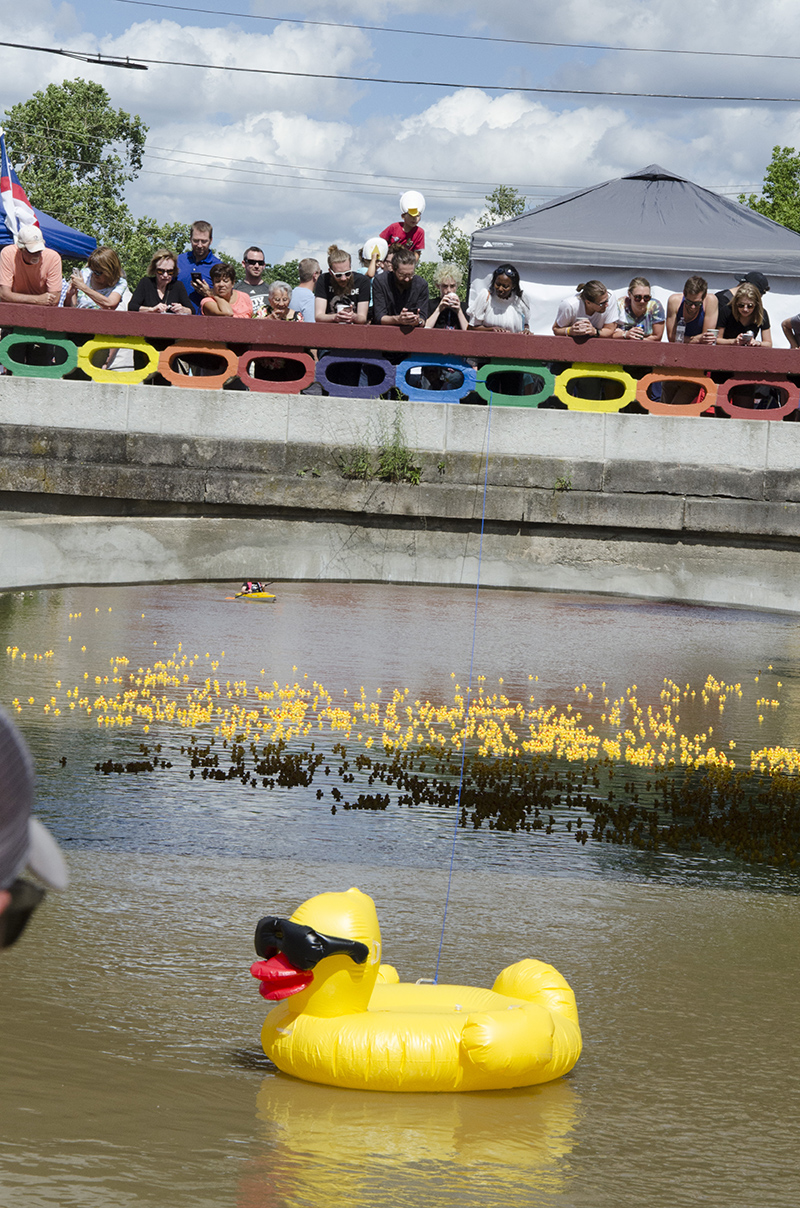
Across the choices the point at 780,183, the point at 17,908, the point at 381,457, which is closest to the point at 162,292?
the point at 381,457

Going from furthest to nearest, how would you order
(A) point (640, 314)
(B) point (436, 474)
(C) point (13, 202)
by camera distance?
(C) point (13, 202)
(A) point (640, 314)
(B) point (436, 474)

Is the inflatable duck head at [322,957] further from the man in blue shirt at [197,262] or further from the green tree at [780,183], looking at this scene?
the green tree at [780,183]

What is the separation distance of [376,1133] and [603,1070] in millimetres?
1081

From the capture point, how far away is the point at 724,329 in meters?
16.1

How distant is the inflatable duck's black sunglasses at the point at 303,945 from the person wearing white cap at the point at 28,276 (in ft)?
39.2

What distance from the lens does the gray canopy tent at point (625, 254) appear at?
801 inches

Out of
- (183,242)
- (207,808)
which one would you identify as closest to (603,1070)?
(207,808)

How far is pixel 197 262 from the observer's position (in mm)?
16984

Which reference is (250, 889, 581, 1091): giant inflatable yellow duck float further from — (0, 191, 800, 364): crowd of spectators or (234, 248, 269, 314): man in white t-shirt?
(234, 248, 269, 314): man in white t-shirt

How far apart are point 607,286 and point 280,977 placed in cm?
1673

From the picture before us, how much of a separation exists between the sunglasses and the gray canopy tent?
19798 mm

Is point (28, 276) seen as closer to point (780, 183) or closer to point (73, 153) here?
point (780, 183)

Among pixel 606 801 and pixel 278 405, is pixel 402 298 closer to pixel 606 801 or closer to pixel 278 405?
pixel 278 405

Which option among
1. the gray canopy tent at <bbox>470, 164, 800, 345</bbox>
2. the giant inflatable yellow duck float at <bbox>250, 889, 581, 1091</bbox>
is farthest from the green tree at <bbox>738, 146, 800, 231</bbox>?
the giant inflatable yellow duck float at <bbox>250, 889, 581, 1091</bbox>
